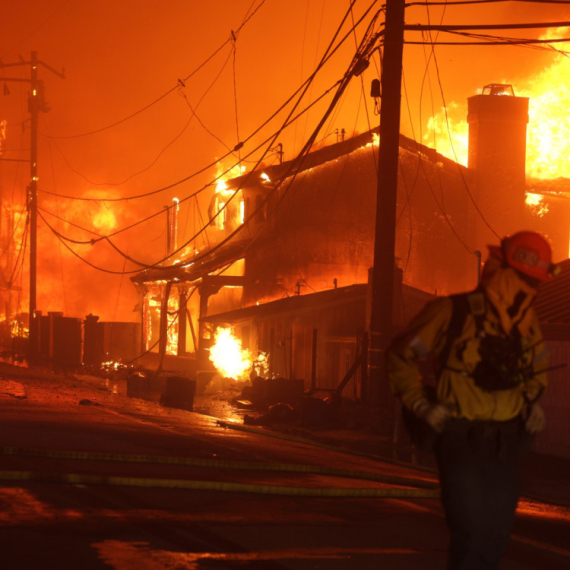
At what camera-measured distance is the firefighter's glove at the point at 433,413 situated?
151 inches

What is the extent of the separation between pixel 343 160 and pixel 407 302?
10.5 metres

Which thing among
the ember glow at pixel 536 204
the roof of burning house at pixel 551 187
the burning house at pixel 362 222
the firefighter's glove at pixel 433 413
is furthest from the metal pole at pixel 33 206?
the firefighter's glove at pixel 433 413

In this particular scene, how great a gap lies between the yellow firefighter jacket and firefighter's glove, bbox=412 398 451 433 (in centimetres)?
6

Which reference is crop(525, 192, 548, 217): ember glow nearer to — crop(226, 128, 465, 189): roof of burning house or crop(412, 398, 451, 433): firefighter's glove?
crop(226, 128, 465, 189): roof of burning house

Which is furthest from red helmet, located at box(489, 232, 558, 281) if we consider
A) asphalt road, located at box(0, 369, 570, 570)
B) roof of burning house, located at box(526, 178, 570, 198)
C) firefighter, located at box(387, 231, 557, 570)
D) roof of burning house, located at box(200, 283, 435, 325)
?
roof of burning house, located at box(526, 178, 570, 198)

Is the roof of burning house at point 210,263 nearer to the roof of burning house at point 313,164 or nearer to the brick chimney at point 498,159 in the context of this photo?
the roof of burning house at point 313,164

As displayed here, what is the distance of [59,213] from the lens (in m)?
81.6

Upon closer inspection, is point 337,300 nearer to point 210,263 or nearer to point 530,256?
point 210,263

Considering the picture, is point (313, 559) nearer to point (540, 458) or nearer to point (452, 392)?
point (452, 392)

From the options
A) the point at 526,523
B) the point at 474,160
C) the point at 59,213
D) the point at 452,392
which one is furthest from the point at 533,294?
the point at 59,213

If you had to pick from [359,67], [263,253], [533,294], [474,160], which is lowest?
[533,294]

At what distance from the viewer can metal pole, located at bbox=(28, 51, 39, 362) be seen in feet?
124

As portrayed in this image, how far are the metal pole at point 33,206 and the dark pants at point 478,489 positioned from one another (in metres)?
34.6

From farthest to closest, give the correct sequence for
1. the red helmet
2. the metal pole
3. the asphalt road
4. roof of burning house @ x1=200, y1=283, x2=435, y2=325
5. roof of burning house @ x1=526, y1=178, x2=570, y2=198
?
roof of burning house @ x1=526, y1=178, x2=570, y2=198, the metal pole, roof of burning house @ x1=200, y1=283, x2=435, y2=325, the asphalt road, the red helmet
